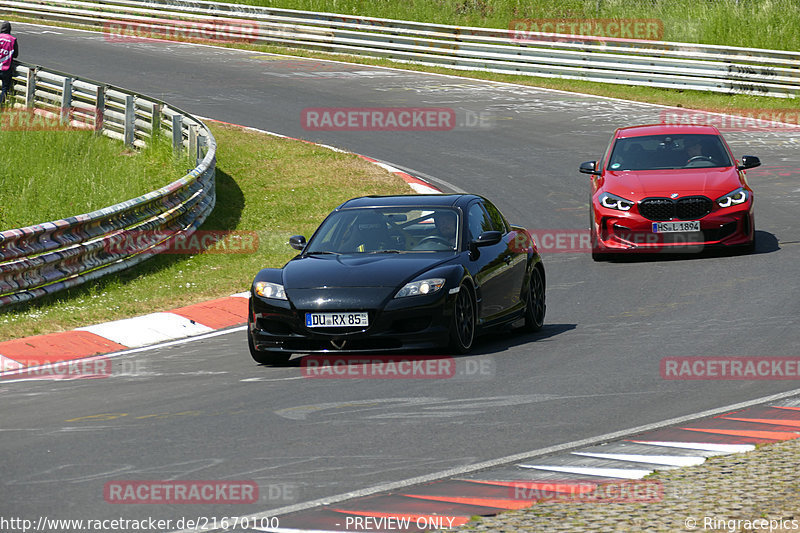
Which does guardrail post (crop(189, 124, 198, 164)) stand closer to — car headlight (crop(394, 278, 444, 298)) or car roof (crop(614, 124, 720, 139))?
car roof (crop(614, 124, 720, 139))

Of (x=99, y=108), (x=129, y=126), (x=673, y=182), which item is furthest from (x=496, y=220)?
(x=99, y=108)

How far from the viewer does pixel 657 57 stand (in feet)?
102

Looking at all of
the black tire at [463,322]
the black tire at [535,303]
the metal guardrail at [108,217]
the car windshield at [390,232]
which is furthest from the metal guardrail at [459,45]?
the black tire at [463,322]

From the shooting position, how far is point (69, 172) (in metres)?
19.5

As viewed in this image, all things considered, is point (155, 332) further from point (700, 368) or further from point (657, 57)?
point (657, 57)

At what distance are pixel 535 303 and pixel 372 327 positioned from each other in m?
2.59

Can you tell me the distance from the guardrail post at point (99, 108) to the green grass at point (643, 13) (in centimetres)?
1690

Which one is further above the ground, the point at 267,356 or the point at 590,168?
the point at 590,168

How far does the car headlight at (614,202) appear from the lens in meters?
15.7

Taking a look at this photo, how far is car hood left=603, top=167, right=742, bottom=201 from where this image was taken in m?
15.5

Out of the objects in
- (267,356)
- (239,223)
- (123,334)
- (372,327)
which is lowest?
(239,223)

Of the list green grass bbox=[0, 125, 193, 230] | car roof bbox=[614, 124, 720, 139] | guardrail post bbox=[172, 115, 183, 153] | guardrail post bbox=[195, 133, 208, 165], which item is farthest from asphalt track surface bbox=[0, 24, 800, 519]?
green grass bbox=[0, 125, 193, 230]

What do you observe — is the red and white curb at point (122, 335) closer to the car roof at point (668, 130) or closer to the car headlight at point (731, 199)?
the car headlight at point (731, 199)

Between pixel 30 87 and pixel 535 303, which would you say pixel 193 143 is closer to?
pixel 30 87
